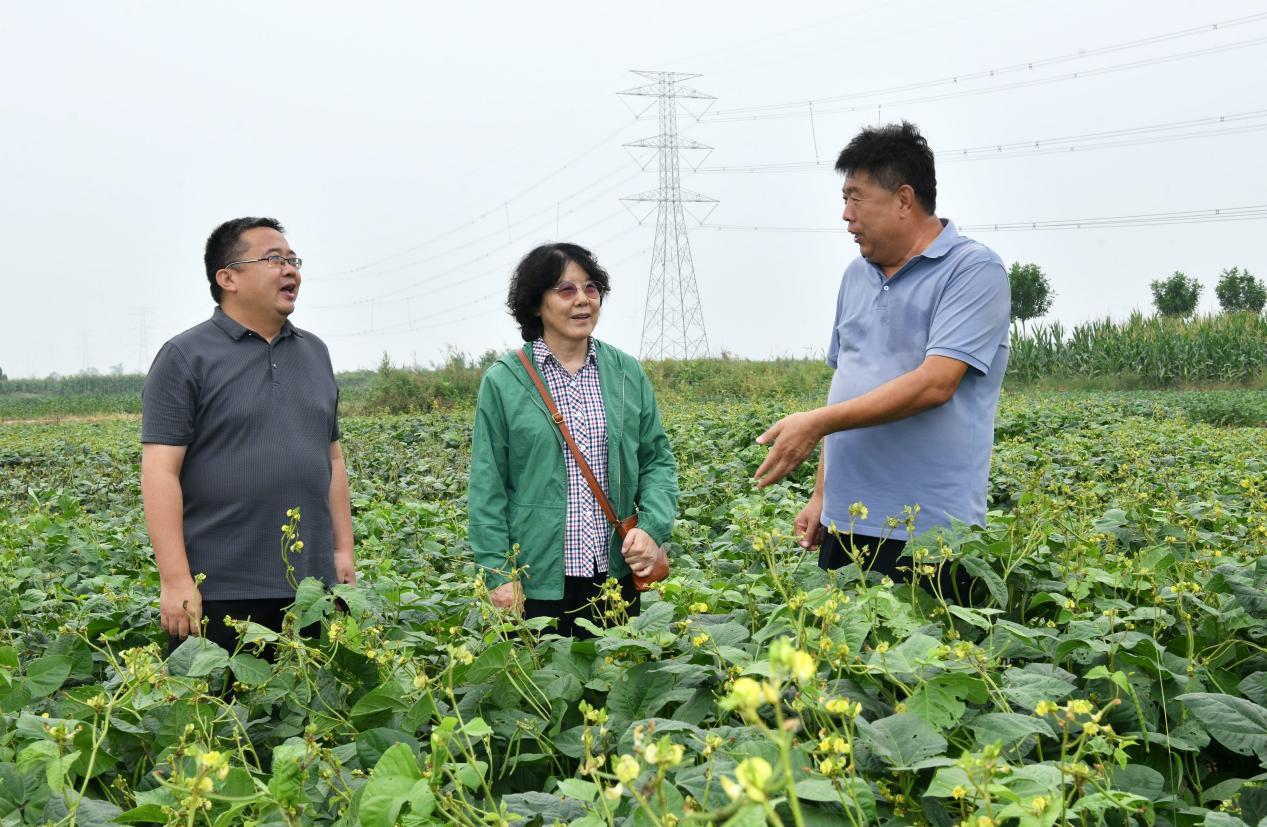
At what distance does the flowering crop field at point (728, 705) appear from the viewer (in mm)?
1372

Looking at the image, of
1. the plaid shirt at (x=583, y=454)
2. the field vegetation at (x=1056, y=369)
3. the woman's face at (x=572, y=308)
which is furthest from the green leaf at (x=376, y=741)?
the field vegetation at (x=1056, y=369)

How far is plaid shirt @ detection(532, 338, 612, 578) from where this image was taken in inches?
129

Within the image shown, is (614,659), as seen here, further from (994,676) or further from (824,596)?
(994,676)

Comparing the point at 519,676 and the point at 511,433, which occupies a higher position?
the point at 511,433

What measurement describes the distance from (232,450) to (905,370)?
196 cm

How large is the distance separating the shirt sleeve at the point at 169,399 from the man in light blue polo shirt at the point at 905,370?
162 cm

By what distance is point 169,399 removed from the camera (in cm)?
303

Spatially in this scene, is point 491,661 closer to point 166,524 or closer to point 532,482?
point 532,482

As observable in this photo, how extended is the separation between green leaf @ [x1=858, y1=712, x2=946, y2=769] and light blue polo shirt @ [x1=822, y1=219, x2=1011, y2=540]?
1.45m

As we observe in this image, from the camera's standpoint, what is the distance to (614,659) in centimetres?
196

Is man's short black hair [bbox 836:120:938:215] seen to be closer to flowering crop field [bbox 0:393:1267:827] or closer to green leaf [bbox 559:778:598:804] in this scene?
flowering crop field [bbox 0:393:1267:827]

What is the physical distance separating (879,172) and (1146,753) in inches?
73.8

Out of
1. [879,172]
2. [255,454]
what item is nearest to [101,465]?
[255,454]

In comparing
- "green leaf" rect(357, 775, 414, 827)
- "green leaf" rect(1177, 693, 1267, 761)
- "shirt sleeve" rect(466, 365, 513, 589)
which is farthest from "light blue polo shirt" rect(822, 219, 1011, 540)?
"green leaf" rect(357, 775, 414, 827)
